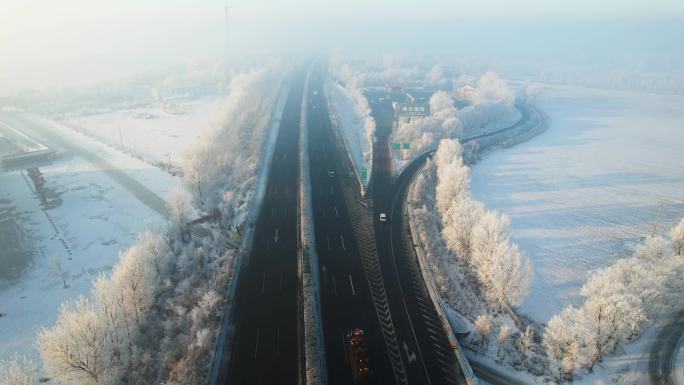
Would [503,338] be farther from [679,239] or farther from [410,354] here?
[679,239]

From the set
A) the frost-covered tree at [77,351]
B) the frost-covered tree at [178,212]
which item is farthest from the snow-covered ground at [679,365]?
the frost-covered tree at [178,212]

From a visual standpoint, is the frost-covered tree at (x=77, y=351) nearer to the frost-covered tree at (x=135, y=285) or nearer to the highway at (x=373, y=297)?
the frost-covered tree at (x=135, y=285)

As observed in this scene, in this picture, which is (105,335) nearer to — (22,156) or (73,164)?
(73,164)

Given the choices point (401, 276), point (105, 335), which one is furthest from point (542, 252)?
point (105, 335)

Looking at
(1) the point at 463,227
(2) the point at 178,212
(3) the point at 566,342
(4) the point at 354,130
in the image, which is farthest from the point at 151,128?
(3) the point at 566,342

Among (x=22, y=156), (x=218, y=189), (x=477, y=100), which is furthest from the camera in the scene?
(x=477, y=100)
